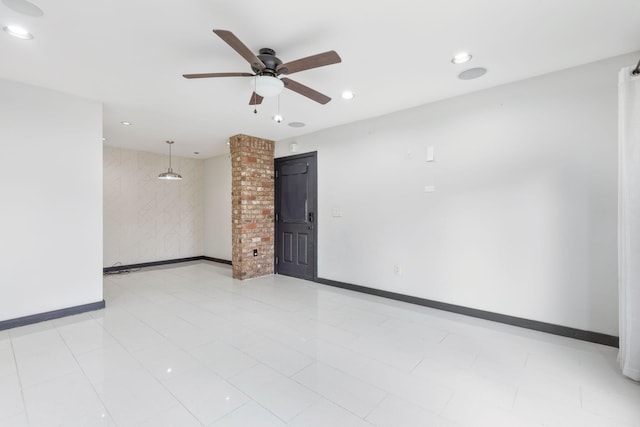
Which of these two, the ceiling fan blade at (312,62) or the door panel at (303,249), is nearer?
the ceiling fan blade at (312,62)

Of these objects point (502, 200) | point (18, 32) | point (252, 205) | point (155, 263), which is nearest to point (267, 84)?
point (18, 32)

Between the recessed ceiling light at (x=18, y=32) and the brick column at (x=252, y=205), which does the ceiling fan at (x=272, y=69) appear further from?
the brick column at (x=252, y=205)

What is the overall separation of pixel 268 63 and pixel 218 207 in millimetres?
5273

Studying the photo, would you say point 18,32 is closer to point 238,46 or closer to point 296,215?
point 238,46

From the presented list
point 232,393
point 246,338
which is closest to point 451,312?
point 246,338

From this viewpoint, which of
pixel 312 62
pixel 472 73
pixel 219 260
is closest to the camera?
pixel 312 62

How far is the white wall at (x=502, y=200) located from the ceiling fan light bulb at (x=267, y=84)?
217cm

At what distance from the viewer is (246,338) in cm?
283

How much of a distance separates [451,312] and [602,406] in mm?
1687

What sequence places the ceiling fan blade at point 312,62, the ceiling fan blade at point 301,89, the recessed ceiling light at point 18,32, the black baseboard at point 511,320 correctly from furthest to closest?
the black baseboard at point 511,320, the ceiling fan blade at point 301,89, the recessed ceiling light at point 18,32, the ceiling fan blade at point 312,62

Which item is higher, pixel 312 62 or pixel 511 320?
pixel 312 62

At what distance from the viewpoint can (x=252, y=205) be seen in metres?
5.29

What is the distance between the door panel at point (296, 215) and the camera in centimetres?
509

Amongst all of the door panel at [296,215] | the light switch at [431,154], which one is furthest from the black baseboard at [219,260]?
the light switch at [431,154]
